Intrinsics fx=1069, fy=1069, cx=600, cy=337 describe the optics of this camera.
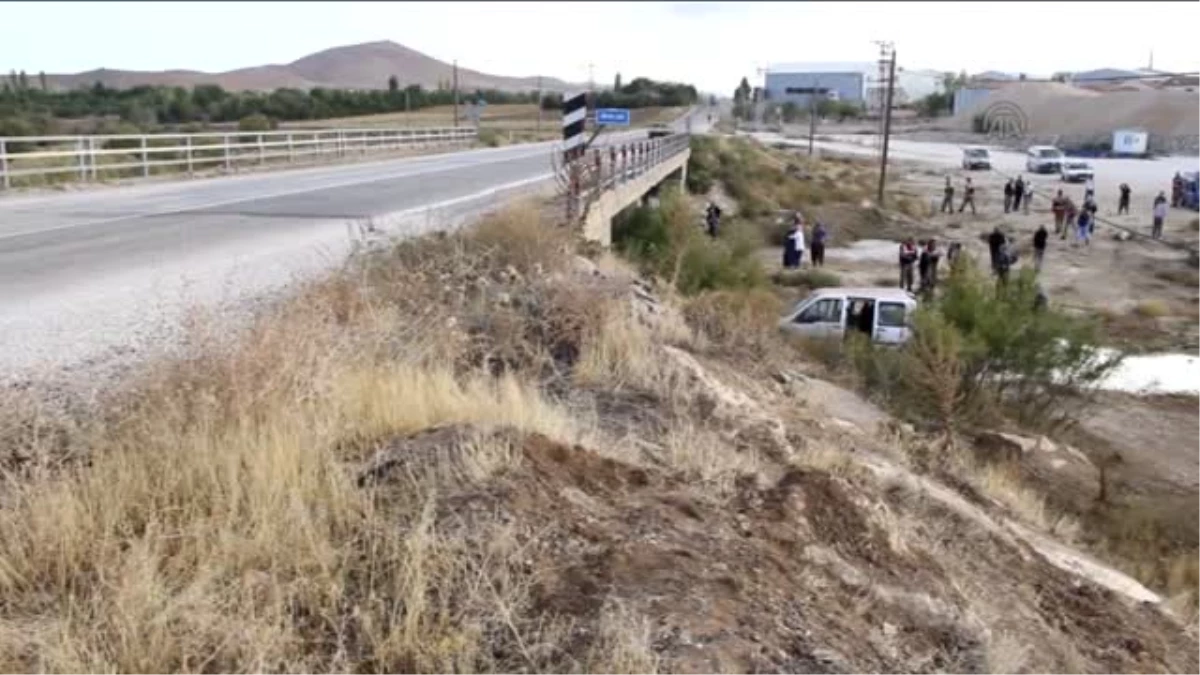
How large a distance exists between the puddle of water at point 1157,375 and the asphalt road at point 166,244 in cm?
1246

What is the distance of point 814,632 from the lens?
150 inches

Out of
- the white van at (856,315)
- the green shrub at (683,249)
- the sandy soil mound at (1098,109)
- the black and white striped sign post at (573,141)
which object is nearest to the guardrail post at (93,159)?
the black and white striped sign post at (573,141)

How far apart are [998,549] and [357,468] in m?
3.99

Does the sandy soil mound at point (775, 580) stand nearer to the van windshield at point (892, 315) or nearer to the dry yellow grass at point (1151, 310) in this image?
the van windshield at point (892, 315)

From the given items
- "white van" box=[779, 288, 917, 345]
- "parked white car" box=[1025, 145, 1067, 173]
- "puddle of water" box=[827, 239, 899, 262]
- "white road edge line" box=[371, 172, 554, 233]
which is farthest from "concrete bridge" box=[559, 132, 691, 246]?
"parked white car" box=[1025, 145, 1067, 173]

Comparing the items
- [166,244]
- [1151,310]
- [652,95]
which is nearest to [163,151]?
[166,244]

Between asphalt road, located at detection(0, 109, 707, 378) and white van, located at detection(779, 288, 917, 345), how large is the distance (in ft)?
18.2

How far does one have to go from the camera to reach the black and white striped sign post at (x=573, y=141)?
48.0ft

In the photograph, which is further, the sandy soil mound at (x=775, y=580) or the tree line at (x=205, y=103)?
the tree line at (x=205, y=103)

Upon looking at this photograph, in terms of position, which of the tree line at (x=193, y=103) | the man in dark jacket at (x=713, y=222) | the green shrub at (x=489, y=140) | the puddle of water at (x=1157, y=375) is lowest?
the puddle of water at (x=1157, y=375)

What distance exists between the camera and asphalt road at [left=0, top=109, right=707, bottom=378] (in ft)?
23.5

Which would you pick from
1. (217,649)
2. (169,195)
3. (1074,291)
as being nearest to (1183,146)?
(1074,291)

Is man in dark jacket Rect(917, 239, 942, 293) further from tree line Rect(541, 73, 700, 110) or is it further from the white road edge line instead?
tree line Rect(541, 73, 700, 110)

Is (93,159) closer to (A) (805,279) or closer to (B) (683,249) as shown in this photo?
(B) (683,249)
